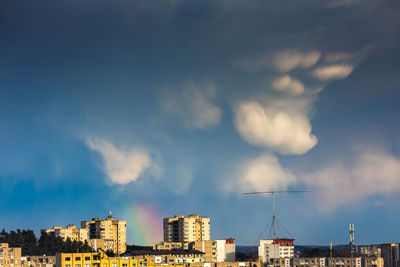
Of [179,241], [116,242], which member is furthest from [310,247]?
[116,242]

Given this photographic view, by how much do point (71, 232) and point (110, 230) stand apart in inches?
275

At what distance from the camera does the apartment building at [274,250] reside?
109 metres

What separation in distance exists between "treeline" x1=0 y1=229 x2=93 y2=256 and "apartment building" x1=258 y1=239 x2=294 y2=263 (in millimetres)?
28294

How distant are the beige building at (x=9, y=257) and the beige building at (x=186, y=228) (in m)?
42.5

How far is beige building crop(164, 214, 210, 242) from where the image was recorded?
118 metres

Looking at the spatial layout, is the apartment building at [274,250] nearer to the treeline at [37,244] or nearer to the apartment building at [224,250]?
the apartment building at [224,250]

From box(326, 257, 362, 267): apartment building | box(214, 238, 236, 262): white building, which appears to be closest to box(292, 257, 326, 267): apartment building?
box(326, 257, 362, 267): apartment building

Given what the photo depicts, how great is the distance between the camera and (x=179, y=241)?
119 m

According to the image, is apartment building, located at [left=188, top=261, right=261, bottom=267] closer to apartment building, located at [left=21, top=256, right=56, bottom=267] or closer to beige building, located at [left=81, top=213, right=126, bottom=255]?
apartment building, located at [left=21, top=256, right=56, bottom=267]

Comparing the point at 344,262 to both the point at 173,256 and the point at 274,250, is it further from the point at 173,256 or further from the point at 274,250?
the point at 173,256

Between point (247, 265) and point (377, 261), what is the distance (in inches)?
958

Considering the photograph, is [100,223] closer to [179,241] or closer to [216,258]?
[179,241]

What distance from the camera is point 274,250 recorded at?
110m

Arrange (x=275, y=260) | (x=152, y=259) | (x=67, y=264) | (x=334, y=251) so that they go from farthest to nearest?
(x=334, y=251), (x=275, y=260), (x=152, y=259), (x=67, y=264)
